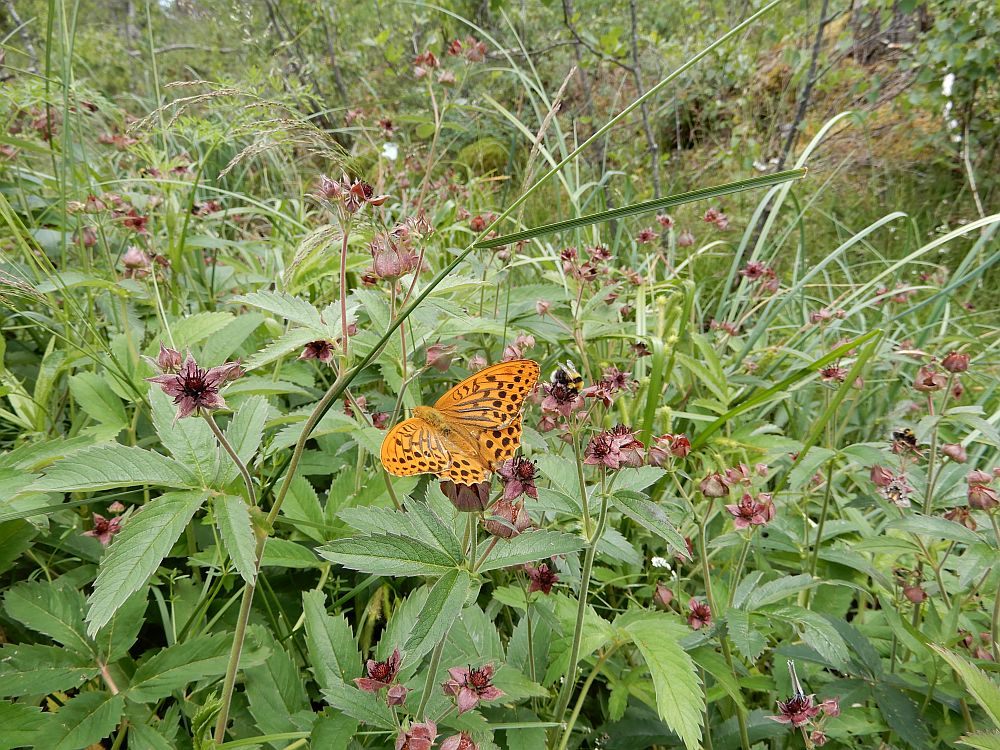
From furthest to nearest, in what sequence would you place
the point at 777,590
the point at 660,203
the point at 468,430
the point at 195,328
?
1. the point at 195,328
2. the point at 777,590
3. the point at 468,430
4. the point at 660,203

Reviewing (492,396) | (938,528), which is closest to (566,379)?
(492,396)

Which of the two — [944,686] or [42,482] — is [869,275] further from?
[42,482]

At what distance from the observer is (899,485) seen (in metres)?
1.41

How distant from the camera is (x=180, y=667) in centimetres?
105

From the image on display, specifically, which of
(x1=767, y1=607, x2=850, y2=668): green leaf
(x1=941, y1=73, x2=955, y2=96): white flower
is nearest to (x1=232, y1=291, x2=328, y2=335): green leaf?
(x1=767, y1=607, x2=850, y2=668): green leaf

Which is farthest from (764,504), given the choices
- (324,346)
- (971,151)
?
(971,151)

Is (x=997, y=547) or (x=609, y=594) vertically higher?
(x=997, y=547)

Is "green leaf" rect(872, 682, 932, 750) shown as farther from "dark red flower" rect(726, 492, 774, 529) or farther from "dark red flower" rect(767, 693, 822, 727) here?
"dark red flower" rect(726, 492, 774, 529)

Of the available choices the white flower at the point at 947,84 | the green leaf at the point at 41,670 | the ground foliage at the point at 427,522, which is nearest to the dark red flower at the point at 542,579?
the ground foliage at the point at 427,522

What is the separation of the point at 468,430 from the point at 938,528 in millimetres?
970

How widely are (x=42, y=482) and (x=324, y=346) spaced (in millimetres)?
482

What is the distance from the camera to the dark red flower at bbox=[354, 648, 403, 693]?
945 mm

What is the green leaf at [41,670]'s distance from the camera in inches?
38.5

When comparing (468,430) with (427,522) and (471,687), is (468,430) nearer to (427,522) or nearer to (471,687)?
(427,522)
